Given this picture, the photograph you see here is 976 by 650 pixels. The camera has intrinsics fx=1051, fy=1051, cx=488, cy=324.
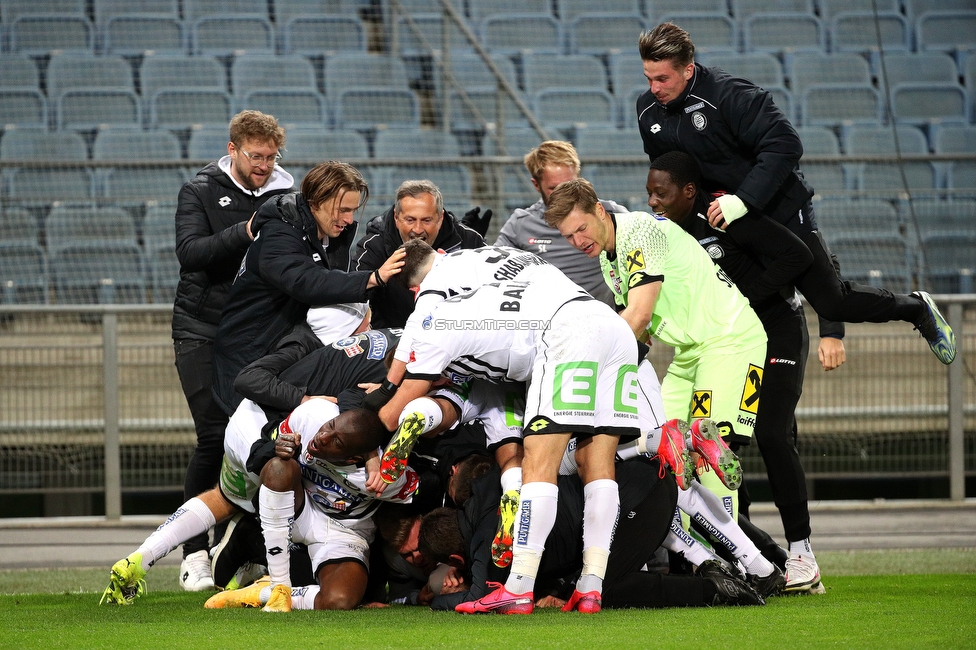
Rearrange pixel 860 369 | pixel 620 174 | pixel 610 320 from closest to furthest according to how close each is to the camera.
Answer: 1. pixel 610 320
2. pixel 860 369
3. pixel 620 174

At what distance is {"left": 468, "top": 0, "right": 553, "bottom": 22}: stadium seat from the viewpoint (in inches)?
425

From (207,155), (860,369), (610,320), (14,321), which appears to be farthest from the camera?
(207,155)

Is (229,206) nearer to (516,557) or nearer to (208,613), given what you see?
(208,613)

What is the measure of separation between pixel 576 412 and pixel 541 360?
0.25 meters

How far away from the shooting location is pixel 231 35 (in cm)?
1023

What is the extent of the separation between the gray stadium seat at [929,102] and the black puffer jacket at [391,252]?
7015mm

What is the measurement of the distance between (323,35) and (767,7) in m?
4.80

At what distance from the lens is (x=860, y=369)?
24.7ft

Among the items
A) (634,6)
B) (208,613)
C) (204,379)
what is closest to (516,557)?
(208,613)

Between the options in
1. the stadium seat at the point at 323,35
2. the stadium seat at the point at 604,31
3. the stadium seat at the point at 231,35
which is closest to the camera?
the stadium seat at the point at 231,35

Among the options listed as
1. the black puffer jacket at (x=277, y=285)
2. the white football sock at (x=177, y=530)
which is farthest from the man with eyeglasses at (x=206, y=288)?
the white football sock at (x=177, y=530)

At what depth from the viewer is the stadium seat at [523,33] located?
10703 millimetres

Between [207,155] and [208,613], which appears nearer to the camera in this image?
[208,613]

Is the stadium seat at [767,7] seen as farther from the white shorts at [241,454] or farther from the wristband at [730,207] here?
the white shorts at [241,454]
